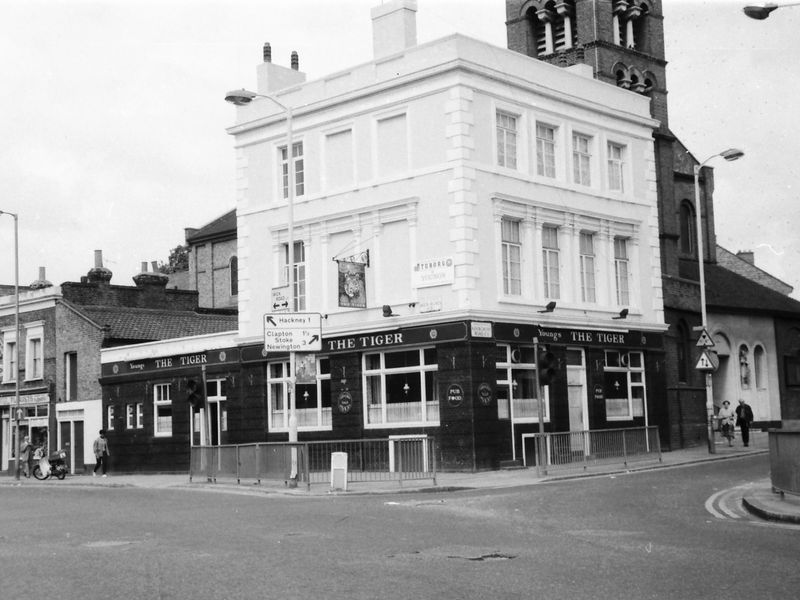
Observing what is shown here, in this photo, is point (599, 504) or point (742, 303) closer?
point (599, 504)

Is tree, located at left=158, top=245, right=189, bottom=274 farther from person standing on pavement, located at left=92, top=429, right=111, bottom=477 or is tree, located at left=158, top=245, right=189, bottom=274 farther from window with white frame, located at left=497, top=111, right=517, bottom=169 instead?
window with white frame, located at left=497, top=111, right=517, bottom=169

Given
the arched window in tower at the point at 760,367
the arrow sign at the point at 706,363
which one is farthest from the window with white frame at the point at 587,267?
the arched window in tower at the point at 760,367

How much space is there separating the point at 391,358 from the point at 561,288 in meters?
5.92

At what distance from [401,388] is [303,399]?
4.31 m

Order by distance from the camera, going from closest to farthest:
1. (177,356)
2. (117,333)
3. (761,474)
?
(761,474)
(177,356)
(117,333)

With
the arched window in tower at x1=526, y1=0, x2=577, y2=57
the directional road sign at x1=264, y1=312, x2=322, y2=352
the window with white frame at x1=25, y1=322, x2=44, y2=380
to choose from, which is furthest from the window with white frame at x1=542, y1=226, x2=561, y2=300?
the window with white frame at x1=25, y1=322, x2=44, y2=380

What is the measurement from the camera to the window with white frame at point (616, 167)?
3875 cm

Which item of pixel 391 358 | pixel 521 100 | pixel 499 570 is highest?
pixel 521 100

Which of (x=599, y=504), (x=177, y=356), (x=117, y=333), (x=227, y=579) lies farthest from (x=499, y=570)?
(x=117, y=333)

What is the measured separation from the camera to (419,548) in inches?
555

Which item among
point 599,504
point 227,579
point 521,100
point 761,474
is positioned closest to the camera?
point 227,579

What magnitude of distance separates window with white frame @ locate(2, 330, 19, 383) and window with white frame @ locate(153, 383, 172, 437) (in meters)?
12.2

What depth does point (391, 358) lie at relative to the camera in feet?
112

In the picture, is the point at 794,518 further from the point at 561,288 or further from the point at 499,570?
the point at 561,288
